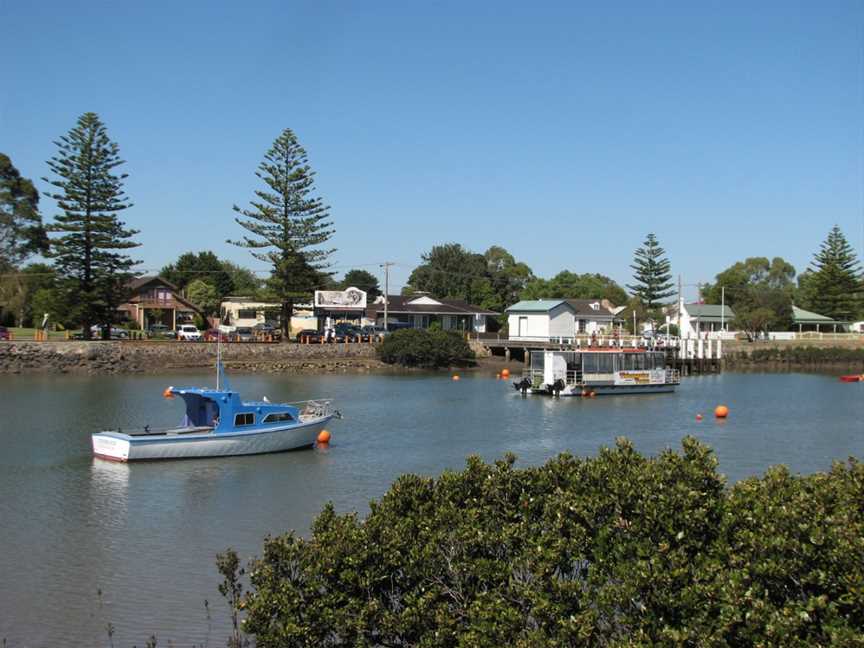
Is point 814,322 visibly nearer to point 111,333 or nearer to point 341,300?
point 341,300

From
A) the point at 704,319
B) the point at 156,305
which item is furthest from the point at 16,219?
the point at 704,319

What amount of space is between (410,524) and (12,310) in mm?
76640

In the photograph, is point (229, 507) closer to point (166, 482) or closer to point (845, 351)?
point (166, 482)

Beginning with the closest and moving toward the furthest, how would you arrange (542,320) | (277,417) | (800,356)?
1. (277,417)
2. (542,320)
3. (800,356)

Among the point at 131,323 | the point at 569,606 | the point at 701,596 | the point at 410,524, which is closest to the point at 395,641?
the point at 410,524

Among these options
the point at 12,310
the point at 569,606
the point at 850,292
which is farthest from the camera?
the point at 850,292

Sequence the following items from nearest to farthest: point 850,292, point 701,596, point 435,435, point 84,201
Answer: point 701,596 < point 435,435 < point 84,201 < point 850,292

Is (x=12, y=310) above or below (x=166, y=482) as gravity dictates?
above

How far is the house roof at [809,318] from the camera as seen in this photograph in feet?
315

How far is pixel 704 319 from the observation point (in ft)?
318

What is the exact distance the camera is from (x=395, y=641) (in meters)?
10.4

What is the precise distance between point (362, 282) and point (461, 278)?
47.5 ft

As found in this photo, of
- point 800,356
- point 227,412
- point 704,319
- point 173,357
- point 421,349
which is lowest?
point 227,412

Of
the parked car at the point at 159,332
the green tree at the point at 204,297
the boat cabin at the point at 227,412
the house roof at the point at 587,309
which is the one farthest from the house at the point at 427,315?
the boat cabin at the point at 227,412
